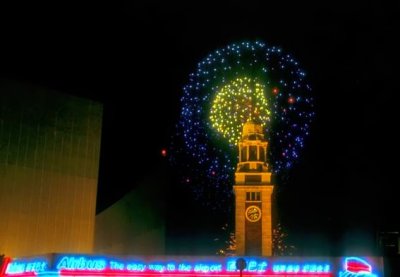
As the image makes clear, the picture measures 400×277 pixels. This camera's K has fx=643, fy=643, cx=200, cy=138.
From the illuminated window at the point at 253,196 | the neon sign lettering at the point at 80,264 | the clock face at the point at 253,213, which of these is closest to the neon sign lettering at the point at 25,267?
the neon sign lettering at the point at 80,264

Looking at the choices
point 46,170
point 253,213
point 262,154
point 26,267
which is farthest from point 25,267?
point 262,154

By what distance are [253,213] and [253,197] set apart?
2070 mm

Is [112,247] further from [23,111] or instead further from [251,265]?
[251,265]

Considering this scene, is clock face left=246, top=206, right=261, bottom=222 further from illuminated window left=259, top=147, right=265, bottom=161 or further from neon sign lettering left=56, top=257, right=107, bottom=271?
neon sign lettering left=56, top=257, right=107, bottom=271

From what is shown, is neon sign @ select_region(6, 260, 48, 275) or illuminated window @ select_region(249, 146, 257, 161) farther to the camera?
illuminated window @ select_region(249, 146, 257, 161)

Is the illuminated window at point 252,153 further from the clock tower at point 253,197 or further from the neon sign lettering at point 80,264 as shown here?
the neon sign lettering at point 80,264

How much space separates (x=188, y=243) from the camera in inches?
3644

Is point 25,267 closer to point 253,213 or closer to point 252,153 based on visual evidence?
point 253,213

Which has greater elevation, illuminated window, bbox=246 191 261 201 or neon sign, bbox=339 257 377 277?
illuminated window, bbox=246 191 261 201

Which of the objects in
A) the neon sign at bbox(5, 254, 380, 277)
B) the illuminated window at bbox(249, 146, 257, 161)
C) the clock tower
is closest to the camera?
the neon sign at bbox(5, 254, 380, 277)

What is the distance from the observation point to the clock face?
74.8 m

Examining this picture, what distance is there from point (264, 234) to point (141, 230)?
1764 centimetres

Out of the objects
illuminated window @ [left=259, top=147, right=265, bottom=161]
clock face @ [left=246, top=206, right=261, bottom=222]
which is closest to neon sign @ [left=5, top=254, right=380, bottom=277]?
clock face @ [left=246, top=206, right=261, bottom=222]

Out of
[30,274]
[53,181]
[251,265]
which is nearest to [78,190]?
[53,181]
